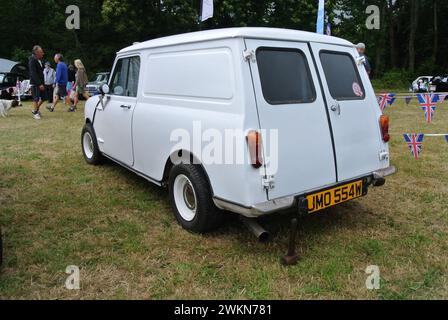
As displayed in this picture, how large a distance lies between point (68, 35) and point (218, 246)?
92.3 feet

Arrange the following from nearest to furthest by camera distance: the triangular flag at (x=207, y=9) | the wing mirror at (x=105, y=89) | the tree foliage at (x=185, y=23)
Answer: the wing mirror at (x=105, y=89) < the triangular flag at (x=207, y=9) < the tree foliage at (x=185, y=23)

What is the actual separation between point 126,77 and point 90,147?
1.86 meters

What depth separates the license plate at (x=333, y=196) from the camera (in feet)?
10.7

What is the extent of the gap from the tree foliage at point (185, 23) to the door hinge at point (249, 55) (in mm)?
11357

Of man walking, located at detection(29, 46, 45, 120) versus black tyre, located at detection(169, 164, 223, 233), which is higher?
man walking, located at detection(29, 46, 45, 120)

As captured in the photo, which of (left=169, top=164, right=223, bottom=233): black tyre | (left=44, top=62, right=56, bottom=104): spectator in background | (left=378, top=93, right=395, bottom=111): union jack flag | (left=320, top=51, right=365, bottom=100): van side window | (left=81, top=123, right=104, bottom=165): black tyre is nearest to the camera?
(left=169, top=164, right=223, bottom=233): black tyre

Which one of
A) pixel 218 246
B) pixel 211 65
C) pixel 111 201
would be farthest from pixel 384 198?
pixel 111 201

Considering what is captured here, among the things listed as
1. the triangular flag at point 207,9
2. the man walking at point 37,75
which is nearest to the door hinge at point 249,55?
the triangular flag at point 207,9

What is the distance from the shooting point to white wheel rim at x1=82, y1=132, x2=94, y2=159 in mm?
6251

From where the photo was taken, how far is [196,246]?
3510 mm

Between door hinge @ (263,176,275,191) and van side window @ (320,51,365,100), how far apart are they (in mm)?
1094
